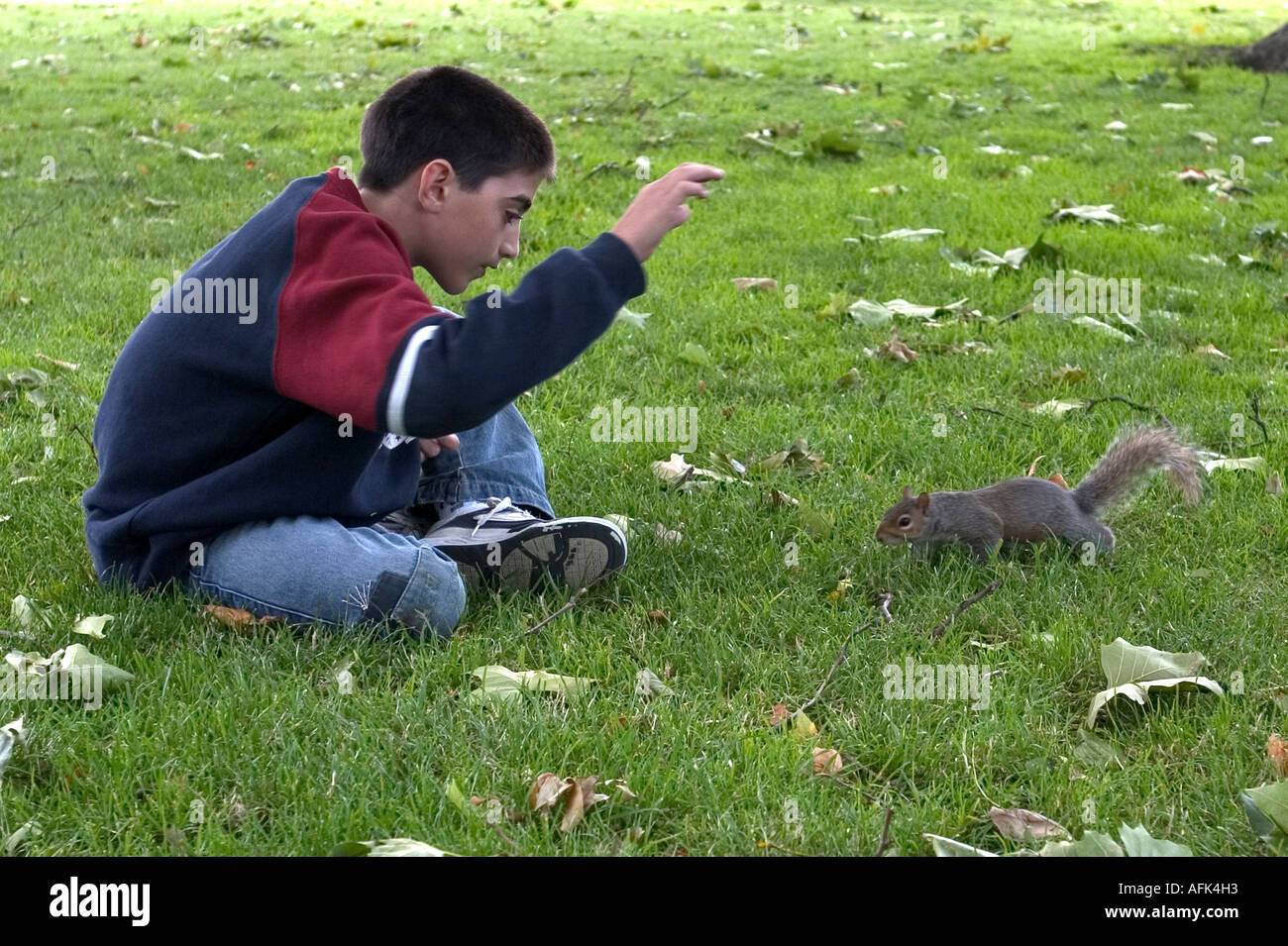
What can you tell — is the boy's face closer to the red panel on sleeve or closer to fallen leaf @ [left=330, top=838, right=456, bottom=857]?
the red panel on sleeve

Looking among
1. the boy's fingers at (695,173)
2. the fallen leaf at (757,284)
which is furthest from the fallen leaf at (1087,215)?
the boy's fingers at (695,173)

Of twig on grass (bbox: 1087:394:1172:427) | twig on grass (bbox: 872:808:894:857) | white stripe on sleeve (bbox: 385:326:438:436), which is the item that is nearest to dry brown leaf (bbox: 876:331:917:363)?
twig on grass (bbox: 1087:394:1172:427)

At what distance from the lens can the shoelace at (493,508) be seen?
9.61ft

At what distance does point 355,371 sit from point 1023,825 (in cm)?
129

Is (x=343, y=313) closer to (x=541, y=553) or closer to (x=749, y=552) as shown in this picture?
(x=541, y=553)

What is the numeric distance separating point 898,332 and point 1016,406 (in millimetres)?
801

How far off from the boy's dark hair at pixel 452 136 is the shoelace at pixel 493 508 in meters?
0.77

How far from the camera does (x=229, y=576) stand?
257cm

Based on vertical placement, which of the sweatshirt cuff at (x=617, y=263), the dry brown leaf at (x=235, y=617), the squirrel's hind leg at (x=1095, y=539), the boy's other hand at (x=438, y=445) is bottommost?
the dry brown leaf at (x=235, y=617)

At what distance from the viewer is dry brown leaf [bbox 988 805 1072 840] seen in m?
1.95

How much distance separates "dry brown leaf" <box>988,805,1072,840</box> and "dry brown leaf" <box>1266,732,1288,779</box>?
1.38ft

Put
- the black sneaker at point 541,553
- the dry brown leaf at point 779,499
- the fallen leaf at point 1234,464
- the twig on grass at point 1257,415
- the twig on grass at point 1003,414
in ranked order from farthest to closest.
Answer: the twig on grass at point 1003,414
the twig on grass at point 1257,415
the fallen leaf at point 1234,464
the dry brown leaf at point 779,499
the black sneaker at point 541,553
